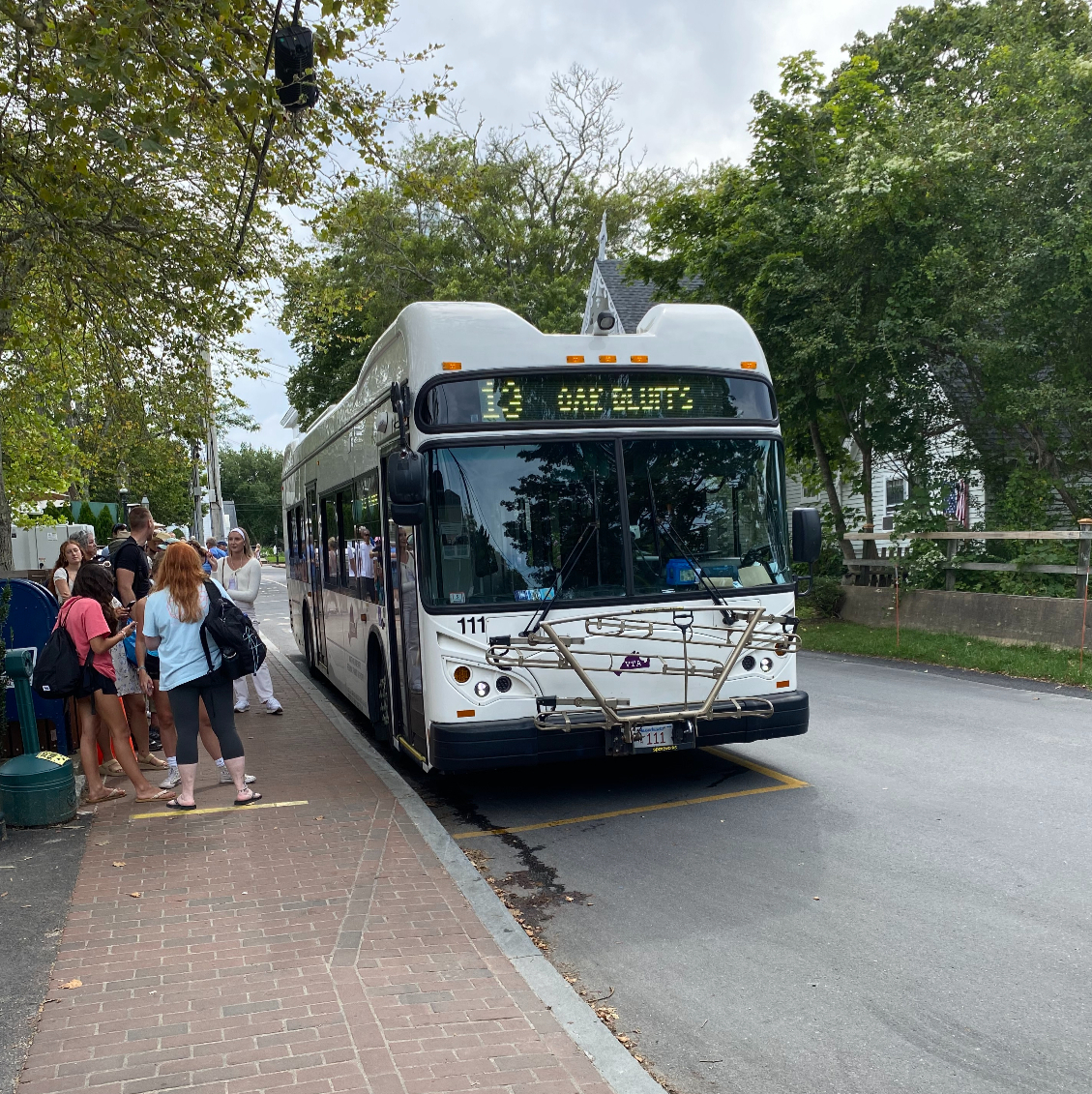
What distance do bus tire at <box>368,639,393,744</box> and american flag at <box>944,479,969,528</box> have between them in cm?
1107

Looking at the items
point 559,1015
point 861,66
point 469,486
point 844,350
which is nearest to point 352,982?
point 559,1015

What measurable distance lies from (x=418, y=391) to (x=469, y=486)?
2.37 ft

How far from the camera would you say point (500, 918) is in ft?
16.8

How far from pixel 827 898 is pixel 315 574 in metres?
9.25

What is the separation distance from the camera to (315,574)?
13.3 meters

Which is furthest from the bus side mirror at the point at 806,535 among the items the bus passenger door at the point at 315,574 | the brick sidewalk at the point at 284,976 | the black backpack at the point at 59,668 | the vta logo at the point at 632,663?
the bus passenger door at the point at 315,574

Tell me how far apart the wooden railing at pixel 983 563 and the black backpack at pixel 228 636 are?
1080cm

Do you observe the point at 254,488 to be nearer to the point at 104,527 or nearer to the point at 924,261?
the point at 104,527

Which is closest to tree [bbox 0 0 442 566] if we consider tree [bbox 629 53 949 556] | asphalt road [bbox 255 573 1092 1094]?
asphalt road [bbox 255 573 1092 1094]

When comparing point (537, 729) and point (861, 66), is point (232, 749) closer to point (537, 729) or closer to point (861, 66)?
point (537, 729)

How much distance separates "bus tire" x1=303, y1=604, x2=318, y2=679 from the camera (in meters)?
14.9

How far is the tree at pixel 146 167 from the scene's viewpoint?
25.8 feet

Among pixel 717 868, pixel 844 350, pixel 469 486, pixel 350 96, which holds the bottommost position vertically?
pixel 717 868

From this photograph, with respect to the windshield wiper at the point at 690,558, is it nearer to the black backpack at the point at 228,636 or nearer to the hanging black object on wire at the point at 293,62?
the black backpack at the point at 228,636
